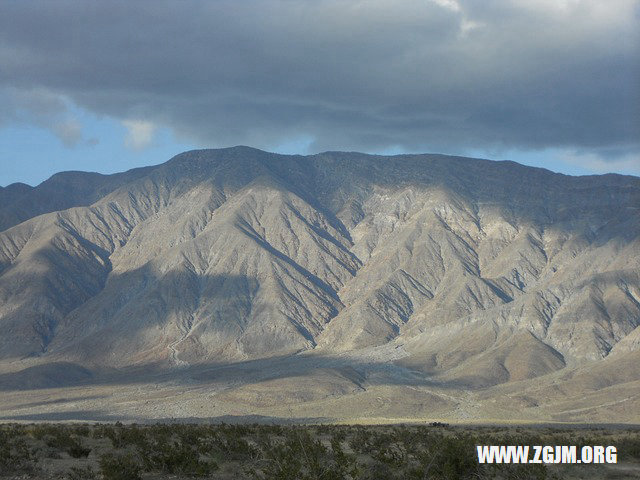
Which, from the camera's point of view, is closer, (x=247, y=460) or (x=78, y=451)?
(x=247, y=460)

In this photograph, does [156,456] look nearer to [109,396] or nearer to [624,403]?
[624,403]

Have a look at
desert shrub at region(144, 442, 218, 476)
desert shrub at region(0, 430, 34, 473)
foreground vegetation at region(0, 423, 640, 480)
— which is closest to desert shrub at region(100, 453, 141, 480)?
foreground vegetation at region(0, 423, 640, 480)

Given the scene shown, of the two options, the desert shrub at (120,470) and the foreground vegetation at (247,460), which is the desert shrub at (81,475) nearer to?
the foreground vegetation at (247,460)

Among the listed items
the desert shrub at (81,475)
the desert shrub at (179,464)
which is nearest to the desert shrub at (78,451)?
the desert shrub at (179,464)

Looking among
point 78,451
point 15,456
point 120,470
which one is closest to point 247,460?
point 120,470

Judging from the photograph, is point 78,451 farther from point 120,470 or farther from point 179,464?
point 120,470

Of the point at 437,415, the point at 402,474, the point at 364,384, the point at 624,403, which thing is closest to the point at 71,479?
the point at 402,474

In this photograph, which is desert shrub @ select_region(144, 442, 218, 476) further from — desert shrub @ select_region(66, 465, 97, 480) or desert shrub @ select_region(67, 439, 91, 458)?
desert shrub @ select_region(67, 439, 91, 458)

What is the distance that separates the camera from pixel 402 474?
27250 millimetres

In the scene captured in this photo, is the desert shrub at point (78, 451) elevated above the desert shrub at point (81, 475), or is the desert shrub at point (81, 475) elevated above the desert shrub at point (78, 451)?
the desert shrub at point (81, 475)

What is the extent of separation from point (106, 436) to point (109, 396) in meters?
111

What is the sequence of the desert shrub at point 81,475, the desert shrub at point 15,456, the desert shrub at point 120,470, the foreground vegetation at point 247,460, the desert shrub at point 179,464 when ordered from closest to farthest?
the desert shrub at point 120,470 < the desert shrub at point 81,475 < the foreground vegetation at point 247,460 < the desert shrub at point 179,464 < the desert shrub at point 15,456

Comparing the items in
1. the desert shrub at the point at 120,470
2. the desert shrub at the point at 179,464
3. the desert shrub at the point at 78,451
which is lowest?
the desert shrub at the point at 78,451

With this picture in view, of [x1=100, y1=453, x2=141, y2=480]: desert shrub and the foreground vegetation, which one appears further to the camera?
the foreground vegetation
